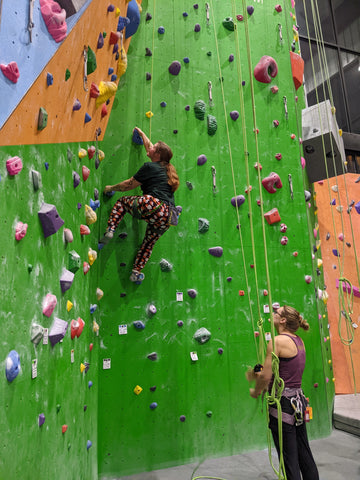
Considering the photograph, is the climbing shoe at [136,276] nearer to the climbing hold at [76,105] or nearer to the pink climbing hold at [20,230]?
the climbing hold at [76,105]

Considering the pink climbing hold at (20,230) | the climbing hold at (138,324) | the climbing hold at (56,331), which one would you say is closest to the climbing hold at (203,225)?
the climbing hold at (138,324)

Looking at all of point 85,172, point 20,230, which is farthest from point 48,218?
point 85,172

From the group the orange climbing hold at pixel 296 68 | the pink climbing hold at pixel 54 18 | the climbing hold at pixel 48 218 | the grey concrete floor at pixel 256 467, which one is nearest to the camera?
the pink climbing hold at pixel 54 18

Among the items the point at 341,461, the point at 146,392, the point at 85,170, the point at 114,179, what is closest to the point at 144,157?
the point at 114,179

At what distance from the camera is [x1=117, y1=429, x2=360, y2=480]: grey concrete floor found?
99.5 inches

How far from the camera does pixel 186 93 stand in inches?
130

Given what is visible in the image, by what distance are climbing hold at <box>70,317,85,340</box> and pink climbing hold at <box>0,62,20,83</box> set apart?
1.22m

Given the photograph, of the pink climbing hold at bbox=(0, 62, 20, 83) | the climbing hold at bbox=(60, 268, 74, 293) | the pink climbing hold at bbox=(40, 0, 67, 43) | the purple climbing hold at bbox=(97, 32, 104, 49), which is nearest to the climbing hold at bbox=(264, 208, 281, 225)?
the purple climbing hold at bbox=(97, 32, 104, 49)

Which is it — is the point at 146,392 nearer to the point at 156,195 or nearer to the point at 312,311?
the point at 156,195

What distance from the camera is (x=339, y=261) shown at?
14.1 ft

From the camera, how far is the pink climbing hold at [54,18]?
3.93ft

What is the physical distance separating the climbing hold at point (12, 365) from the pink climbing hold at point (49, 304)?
29cm

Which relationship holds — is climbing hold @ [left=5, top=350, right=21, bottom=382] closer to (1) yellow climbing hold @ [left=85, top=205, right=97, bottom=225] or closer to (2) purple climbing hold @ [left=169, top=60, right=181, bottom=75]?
(1) yellow climbing hold @ [left=85, top=205, right=97, bottom=225]

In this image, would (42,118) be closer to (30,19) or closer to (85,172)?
(30,19)
